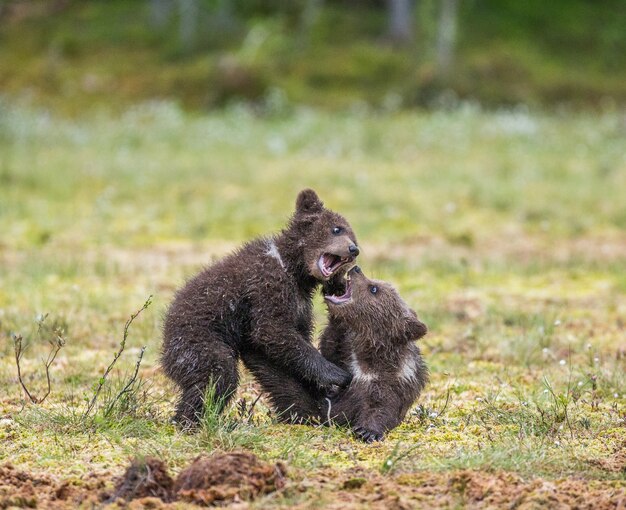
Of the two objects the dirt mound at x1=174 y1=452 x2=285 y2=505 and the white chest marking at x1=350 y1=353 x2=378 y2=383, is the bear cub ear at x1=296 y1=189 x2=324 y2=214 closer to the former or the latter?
the white chest marking at x1=350 y1=353 x2=378 y2=383

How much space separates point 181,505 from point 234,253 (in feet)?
8.20

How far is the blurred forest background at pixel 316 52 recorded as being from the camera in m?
36.9

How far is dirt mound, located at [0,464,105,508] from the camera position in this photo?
193 inches

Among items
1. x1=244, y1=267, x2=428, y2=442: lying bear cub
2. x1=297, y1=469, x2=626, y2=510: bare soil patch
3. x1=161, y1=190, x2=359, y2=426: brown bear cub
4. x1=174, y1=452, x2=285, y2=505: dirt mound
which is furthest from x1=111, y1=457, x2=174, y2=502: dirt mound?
x1=244, y1=267, x2=428, y2=442: lying bear cub

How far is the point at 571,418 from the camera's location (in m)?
6.64

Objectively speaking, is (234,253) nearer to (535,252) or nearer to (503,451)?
(503,451)

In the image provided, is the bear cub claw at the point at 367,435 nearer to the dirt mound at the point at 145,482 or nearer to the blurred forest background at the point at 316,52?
the dirt mound at the point at 145,482

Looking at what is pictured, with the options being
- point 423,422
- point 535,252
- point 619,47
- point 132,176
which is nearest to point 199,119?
point 132,176

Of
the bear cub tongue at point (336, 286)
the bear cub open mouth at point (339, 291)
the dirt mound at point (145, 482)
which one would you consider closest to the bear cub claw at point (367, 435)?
the bear cub open mouth at point (339, 291)

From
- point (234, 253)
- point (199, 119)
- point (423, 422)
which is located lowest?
point (199, 119)

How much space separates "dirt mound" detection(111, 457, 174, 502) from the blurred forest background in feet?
92.3

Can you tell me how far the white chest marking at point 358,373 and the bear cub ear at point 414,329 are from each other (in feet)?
1.20

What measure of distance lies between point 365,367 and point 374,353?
0.11 m

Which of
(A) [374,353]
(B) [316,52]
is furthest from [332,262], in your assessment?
(B) [316,52]
